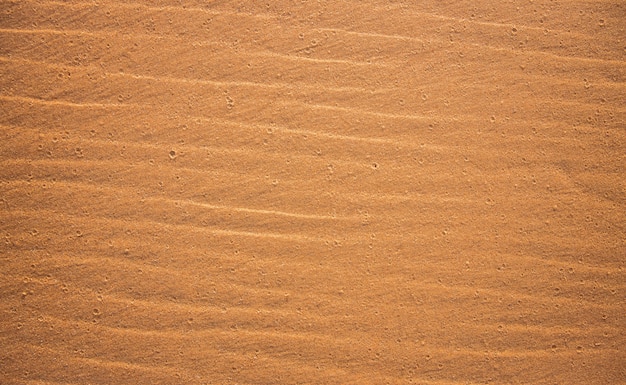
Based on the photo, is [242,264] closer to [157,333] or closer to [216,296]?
[216,296]

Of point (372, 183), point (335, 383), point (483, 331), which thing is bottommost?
point (335, 383)

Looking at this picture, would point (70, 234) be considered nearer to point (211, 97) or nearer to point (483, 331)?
point (211, 97)

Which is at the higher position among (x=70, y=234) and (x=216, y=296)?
(x=70, y=234)

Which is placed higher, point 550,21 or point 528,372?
point 550,21

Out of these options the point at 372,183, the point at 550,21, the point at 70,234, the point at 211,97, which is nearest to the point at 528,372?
the point at 372,183

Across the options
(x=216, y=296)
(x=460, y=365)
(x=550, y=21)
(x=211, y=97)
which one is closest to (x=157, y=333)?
(x=216, y=296)

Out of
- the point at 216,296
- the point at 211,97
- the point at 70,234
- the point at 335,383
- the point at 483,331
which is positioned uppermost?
the point at 211,97
